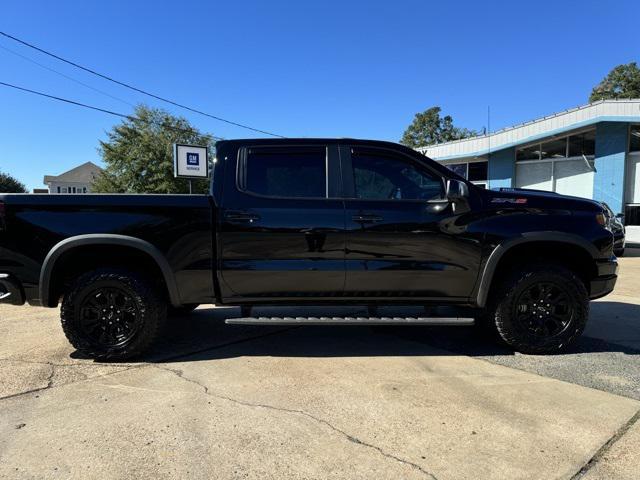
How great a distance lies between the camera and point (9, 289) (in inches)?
165

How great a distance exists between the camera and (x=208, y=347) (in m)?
4.90

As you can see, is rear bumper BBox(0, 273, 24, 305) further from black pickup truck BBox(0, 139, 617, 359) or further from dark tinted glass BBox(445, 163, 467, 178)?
dark tinted glass BBox(445, 163, 467, 178)

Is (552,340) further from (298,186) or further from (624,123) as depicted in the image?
(624,123)

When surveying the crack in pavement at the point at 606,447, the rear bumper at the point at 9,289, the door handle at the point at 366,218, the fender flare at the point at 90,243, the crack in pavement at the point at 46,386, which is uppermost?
the door handle at the point at 366,218

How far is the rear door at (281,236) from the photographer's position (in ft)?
14.0

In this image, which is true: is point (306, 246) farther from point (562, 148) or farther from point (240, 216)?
point (562, 148)

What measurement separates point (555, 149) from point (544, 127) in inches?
42.9

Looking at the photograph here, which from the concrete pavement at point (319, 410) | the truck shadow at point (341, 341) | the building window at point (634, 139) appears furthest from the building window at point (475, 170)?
the concrete pavement at point (319, 410)

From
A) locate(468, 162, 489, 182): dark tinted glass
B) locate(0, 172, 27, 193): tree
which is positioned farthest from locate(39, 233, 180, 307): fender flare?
locate(0, 172, 27, 193): tree

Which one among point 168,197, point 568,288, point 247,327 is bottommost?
point 247,327

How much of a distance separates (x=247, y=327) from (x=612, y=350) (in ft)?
12.6

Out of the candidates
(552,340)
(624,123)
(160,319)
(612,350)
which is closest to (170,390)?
(160,319)

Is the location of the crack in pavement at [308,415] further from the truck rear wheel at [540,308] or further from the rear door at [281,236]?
the truck rear wheel at [540,308]

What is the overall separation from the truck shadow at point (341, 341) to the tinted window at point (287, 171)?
1.35 m
